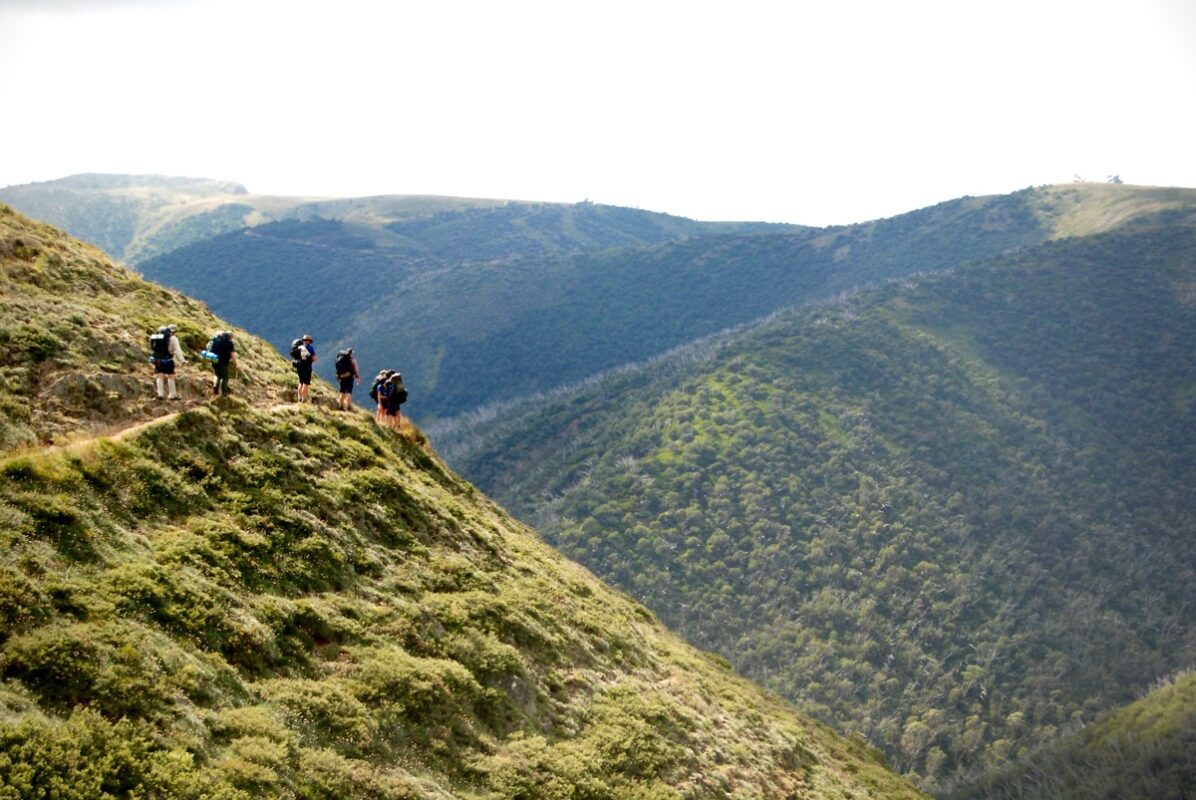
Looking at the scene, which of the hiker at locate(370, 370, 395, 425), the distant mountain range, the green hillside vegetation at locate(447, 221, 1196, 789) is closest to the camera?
the hiker at locate(370, 370, 395, 425)

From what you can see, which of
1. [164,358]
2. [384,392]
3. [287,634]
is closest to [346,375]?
[384,392]

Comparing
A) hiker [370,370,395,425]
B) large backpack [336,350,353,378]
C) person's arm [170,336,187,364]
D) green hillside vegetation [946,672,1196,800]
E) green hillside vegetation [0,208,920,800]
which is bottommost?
green hillside vegetation [946,672,1196,800]

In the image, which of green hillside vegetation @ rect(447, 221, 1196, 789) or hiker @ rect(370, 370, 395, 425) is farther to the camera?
green hillside vegetation @ rect(447, 221, 1196, 789)

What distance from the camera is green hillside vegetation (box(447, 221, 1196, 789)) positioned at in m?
64.3

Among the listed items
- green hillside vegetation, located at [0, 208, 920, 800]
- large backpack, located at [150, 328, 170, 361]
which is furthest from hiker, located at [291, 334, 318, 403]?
large backpack, located at [150, 328, 170, 361]

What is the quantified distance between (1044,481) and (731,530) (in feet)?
107

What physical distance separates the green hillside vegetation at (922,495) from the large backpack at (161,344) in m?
54.4

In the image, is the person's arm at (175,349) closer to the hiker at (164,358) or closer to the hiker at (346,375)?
the hiker at (164,358)

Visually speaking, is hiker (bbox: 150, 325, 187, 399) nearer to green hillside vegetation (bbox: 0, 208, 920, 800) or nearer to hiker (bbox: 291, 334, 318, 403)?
green hillside vegetation (bbox: 0, 208, 920, 800)

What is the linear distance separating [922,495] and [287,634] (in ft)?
256

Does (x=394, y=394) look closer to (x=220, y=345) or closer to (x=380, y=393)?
(x=380, y=393)

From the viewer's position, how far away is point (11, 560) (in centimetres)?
1084

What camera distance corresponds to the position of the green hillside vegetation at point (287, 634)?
10.1m

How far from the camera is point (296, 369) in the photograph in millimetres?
22438
